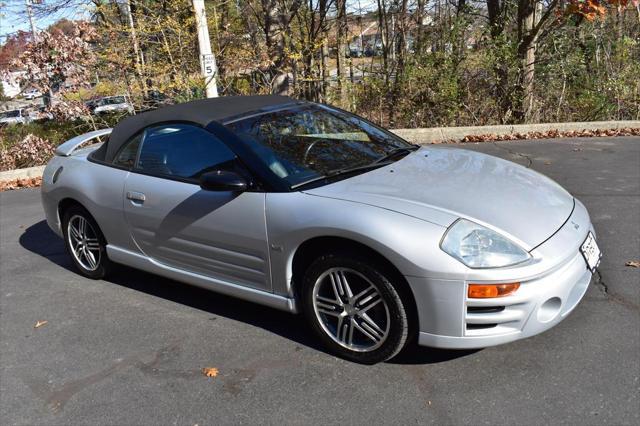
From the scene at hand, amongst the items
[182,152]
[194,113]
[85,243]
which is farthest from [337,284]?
[85,243]

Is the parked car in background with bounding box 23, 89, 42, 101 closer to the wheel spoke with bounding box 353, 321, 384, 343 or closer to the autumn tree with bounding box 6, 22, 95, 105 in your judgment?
the autumn tree with bounding box 6, 22, 95, 105

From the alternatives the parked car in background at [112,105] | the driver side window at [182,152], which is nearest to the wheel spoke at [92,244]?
the driver side window at [182,152]

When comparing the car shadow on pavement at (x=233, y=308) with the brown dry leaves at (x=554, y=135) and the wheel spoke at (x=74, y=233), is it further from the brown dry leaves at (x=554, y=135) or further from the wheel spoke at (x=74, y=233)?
the brown dry leaves at (x=554, y=135)

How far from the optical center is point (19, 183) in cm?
937

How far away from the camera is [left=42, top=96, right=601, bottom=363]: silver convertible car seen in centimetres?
273

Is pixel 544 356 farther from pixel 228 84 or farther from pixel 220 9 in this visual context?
pixel 220 9

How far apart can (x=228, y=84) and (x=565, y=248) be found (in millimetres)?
8968

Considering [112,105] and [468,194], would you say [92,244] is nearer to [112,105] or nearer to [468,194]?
[468,194]

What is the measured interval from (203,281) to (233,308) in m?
0.39

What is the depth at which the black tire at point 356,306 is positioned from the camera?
9.36 feet

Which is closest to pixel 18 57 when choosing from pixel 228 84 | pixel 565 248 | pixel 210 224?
pixel 228 84

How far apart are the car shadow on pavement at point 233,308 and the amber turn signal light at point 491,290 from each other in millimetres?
619

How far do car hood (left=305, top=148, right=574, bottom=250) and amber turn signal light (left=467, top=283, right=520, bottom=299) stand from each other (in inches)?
9.7

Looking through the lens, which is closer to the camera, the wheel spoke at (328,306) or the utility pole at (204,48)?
the wheel spoke at (328,306)
